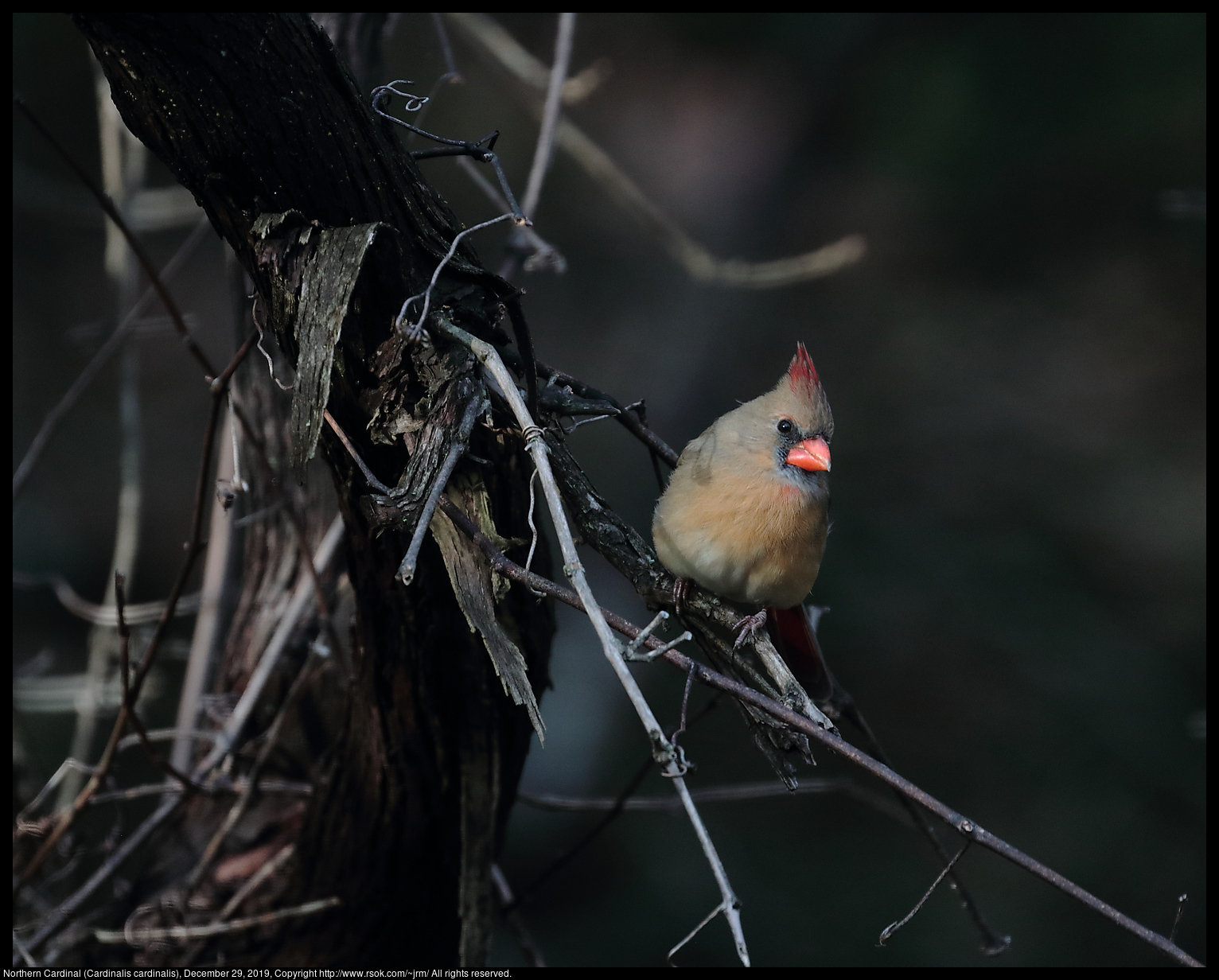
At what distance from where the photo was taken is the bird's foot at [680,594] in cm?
170

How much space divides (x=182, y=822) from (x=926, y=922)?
3291mm

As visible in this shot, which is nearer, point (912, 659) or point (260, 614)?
point (260, 614)

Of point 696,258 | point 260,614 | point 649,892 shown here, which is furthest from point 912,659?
point 260,614

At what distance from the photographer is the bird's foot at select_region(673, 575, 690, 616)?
5.58 feet

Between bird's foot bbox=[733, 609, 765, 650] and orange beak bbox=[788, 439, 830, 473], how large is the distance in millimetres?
411

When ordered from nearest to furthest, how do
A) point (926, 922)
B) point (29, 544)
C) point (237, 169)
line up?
point (237, 169) → point (926, 922) → point (29, 544)

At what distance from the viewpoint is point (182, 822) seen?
237 centimetres

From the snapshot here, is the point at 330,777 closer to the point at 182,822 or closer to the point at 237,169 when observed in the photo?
the point at 182,822

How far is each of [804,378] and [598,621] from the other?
1.08 m

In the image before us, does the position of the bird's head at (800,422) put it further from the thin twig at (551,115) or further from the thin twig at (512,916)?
the thin twig at (512,916)

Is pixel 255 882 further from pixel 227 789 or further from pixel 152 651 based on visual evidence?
pixel 152 651

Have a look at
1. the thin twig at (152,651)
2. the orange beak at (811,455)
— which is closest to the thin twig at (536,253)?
the orange beak at (811,455)

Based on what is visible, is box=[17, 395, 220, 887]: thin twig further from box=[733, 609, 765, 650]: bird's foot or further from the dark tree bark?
box=[733, 609, 765, 650]: bird's foot

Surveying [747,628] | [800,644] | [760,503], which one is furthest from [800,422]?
[747,628]
